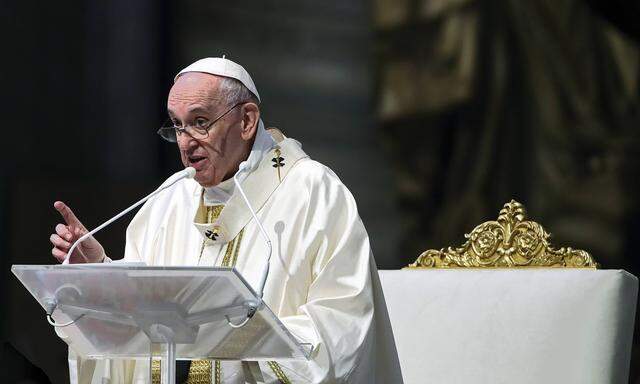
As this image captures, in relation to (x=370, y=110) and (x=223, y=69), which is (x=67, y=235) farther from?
(x=370, y=110)

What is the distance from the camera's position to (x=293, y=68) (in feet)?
17.4

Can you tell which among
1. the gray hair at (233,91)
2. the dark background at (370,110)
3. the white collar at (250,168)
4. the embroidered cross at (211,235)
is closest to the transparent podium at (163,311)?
the embroidered cross at (211,235)

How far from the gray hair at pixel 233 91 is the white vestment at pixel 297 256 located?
18 cm

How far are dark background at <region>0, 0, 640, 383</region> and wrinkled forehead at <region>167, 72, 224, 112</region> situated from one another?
1255mm

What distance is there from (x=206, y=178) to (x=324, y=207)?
1.16ft

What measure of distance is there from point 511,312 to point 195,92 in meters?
1.13

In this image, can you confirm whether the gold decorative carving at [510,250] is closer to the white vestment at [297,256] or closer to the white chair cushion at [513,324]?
the white chair cushion at [513,324]

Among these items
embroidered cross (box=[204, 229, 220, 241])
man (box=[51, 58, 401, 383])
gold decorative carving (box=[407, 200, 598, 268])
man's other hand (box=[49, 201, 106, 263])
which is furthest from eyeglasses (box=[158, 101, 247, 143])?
gold decorative carving (box=[407, 200, 598, 268])

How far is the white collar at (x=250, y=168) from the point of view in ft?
12.1

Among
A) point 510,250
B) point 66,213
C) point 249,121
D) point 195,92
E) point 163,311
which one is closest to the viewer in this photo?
point 163,311

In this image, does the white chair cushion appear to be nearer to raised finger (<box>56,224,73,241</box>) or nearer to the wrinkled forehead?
the wrinkled forehead

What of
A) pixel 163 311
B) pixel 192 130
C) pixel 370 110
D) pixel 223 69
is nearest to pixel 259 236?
pixel 192 130

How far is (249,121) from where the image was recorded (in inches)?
145

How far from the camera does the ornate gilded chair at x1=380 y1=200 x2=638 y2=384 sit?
11.6 ft
